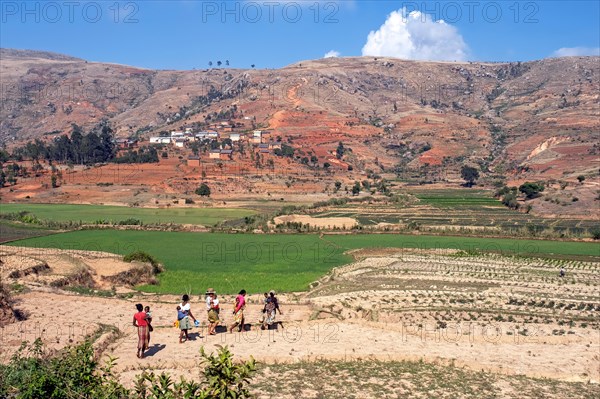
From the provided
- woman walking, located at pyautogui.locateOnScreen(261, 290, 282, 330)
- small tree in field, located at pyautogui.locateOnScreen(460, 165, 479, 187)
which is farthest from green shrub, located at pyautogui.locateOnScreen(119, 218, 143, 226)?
small tree in field, located at pyautogui.locateOnScreen(460, 165, 479, 187)

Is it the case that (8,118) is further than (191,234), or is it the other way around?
(8,118)

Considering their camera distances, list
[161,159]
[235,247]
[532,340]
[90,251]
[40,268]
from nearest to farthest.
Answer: [532,340] < [40,268] < [90,251] < [235,247] < [161,159]

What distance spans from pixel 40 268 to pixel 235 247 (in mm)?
16456

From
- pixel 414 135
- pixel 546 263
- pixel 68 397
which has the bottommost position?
pixel 546 263

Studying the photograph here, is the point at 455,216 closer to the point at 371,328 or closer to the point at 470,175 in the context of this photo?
the point at 470,175

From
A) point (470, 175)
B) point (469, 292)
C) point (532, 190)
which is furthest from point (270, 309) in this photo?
point (470, 175)

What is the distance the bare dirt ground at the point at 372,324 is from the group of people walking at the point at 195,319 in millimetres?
340

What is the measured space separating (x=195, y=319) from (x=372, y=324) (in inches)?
271

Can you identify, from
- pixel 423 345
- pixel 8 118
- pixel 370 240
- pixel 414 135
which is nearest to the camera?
pixel 423 345

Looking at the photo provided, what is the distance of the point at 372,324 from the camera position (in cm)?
2083

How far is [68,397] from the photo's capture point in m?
8.10

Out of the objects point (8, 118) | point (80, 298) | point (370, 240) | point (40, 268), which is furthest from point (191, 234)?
point (8, 118)

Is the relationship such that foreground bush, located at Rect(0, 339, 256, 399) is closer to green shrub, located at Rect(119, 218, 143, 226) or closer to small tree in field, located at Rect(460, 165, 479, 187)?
green shrub, located at Rect(119, 218, 143, 226)

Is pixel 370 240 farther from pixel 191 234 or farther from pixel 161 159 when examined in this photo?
pixel 161 159
